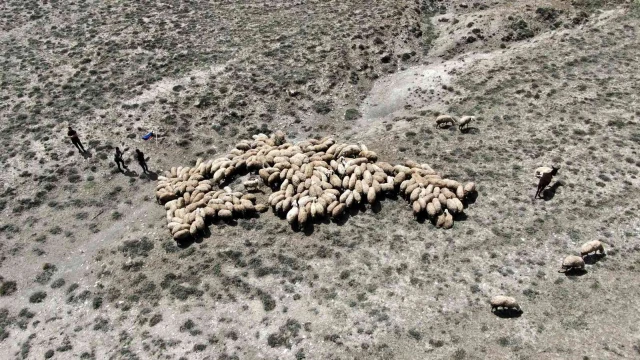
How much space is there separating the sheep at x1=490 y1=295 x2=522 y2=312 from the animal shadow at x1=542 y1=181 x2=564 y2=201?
7995 millimetres

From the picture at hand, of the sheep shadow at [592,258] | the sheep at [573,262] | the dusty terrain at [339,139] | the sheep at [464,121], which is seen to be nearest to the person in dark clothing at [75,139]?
the dusty terrain at [339,139]

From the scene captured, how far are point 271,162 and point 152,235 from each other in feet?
26.4

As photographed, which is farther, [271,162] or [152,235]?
[271,162]

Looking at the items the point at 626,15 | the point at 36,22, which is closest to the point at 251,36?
the point at 36,22

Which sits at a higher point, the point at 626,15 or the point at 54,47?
the point at 54,47

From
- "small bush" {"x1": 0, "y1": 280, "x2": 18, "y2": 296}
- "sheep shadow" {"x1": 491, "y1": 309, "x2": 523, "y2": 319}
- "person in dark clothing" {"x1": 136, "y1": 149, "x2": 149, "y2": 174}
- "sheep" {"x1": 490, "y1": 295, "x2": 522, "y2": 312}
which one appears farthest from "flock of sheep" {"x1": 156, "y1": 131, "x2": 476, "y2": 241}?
"small bush" {"x1": 0, "y1": 280, "x2": 18, "y2": 296}

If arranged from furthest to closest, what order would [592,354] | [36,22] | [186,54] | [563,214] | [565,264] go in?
[36,22]
[186,54]
[563,214]
[565,264]
[592,354]

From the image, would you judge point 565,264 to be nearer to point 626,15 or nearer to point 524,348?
point 524,348

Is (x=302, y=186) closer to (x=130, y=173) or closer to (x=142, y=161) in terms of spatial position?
(x=142, y=161)

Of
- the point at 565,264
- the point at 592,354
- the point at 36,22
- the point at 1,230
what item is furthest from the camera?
the point at 36,22

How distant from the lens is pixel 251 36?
4331 centimetres

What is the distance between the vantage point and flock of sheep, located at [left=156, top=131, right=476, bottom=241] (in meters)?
24.7

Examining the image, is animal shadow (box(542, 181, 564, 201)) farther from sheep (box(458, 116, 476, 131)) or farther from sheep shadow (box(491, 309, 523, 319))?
sheep shadow (box(491, 309, 523, 319))

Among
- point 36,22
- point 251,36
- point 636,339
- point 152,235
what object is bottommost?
point 636,339
